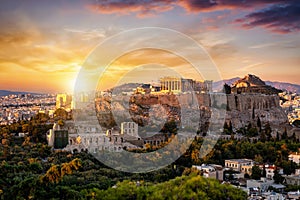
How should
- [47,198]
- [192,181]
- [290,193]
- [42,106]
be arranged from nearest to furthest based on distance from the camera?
[47,198] < [192,181] < [290,193] < [42,106]

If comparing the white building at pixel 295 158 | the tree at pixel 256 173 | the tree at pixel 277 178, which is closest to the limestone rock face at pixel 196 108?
the white building at pixel 295 158

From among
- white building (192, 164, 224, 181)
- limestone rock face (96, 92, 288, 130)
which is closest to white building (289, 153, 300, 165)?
white building (192, 164, 224, 181)

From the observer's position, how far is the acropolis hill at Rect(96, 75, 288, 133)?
64.9 ft

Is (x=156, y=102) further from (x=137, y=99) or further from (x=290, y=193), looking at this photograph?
(x=290, y=193)

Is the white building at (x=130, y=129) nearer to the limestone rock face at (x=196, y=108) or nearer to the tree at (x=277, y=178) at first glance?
the limestone rock face at (x=196, y=108)

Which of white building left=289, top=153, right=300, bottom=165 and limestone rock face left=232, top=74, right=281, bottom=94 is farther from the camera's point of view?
limestone rock face left=232, top=74, right=281, bottom=94

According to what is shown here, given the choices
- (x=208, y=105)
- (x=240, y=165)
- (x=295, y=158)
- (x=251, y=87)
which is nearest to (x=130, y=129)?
(x=240, y=165)

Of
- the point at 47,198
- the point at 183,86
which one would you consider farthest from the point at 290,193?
the point at 183,86

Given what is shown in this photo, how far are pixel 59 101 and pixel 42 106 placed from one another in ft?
3.91

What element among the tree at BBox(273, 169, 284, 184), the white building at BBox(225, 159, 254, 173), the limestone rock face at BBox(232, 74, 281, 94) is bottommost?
the tree at BBox(273, 169, 284, 184)

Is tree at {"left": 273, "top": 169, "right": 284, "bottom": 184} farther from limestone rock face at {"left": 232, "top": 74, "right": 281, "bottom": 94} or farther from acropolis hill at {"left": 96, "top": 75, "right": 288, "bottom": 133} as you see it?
limestone rock face at {"left": 232, "top": 74, "right": 281, "bottom": 94}

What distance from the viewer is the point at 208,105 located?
23.2 m

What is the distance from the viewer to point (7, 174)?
6.85 m

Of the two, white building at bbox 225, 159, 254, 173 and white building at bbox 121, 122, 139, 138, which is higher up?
white building at bbox 121, 122, 139, 138
